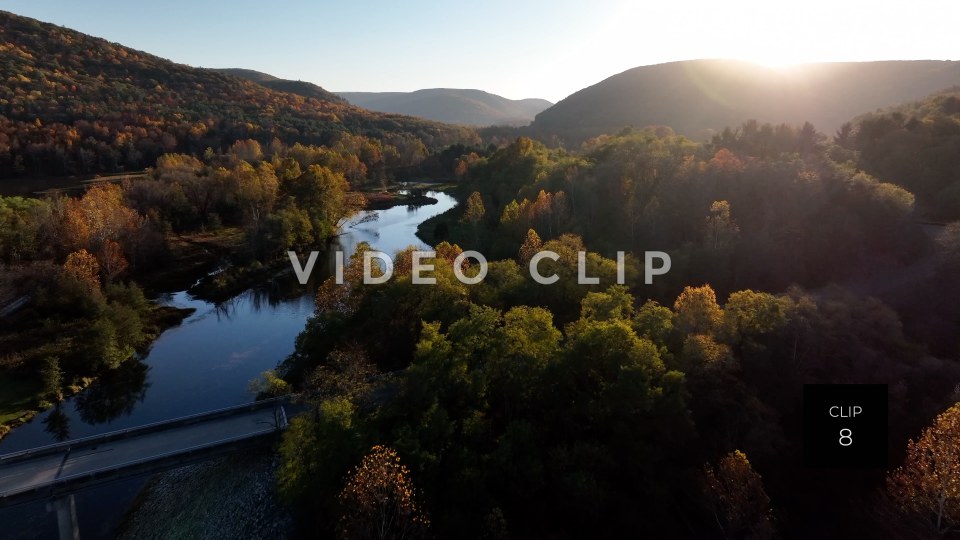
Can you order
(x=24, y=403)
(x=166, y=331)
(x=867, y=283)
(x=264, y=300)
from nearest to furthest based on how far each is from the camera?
(x=24, y=403), (x=867, y=283), (x=166, y=331), (x=264, y=300)

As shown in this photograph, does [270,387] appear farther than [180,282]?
No

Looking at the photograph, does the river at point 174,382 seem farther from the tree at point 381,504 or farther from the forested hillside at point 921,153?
the forested hillside at point 921,153

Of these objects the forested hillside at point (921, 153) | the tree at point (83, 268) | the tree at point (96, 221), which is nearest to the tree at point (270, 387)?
the tree at point (83, 268)

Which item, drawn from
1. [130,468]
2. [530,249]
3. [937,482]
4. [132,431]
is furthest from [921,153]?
[132,431]

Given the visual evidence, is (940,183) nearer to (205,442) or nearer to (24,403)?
(205,442)

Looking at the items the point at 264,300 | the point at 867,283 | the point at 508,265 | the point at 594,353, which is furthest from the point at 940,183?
the point at 264,300

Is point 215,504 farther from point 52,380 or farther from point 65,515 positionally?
point 52,380
